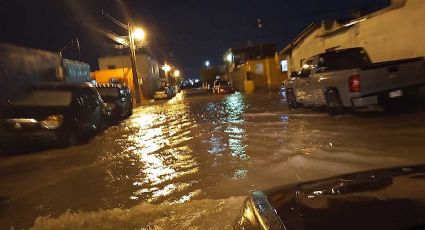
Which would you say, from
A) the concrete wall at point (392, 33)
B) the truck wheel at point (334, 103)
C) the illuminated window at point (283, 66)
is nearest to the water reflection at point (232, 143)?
the truck wheel at point (334, 103)

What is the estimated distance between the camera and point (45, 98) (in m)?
12.9

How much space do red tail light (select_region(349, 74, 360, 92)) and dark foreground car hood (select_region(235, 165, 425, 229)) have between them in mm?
8742

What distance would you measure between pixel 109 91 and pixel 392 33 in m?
11.7

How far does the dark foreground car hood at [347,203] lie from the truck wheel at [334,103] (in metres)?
9.64

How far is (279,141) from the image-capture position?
9945mm

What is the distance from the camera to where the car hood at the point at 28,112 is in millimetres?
11727

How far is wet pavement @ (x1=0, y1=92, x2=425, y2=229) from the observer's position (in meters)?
5.76

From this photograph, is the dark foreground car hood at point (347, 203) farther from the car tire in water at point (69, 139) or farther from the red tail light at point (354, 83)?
the car tire in water at point (69, 139)

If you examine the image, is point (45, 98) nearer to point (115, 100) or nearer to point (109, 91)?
point (115, 100)

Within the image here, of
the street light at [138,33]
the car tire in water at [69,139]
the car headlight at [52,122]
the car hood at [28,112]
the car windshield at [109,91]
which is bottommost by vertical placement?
the car tire in water at [69,139]

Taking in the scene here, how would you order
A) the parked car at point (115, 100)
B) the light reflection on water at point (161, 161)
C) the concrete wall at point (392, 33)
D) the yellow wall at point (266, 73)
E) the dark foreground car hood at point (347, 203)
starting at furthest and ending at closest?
the yellow wall at point (266, 73) < the parked car at point (115, 100) < the concrete wall at point (392, 33) < the light reflection on water at point (161, 161) < the dark foreground car hood at point (347, 203)

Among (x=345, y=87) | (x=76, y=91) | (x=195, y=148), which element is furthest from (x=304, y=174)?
(x=76, y=91)

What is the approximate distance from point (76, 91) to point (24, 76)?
9695 mm

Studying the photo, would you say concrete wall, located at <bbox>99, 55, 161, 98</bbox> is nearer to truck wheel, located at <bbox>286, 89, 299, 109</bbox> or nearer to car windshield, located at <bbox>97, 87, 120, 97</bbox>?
car windshield, located at <bbox>97, 87, 120, 97</bbox>
